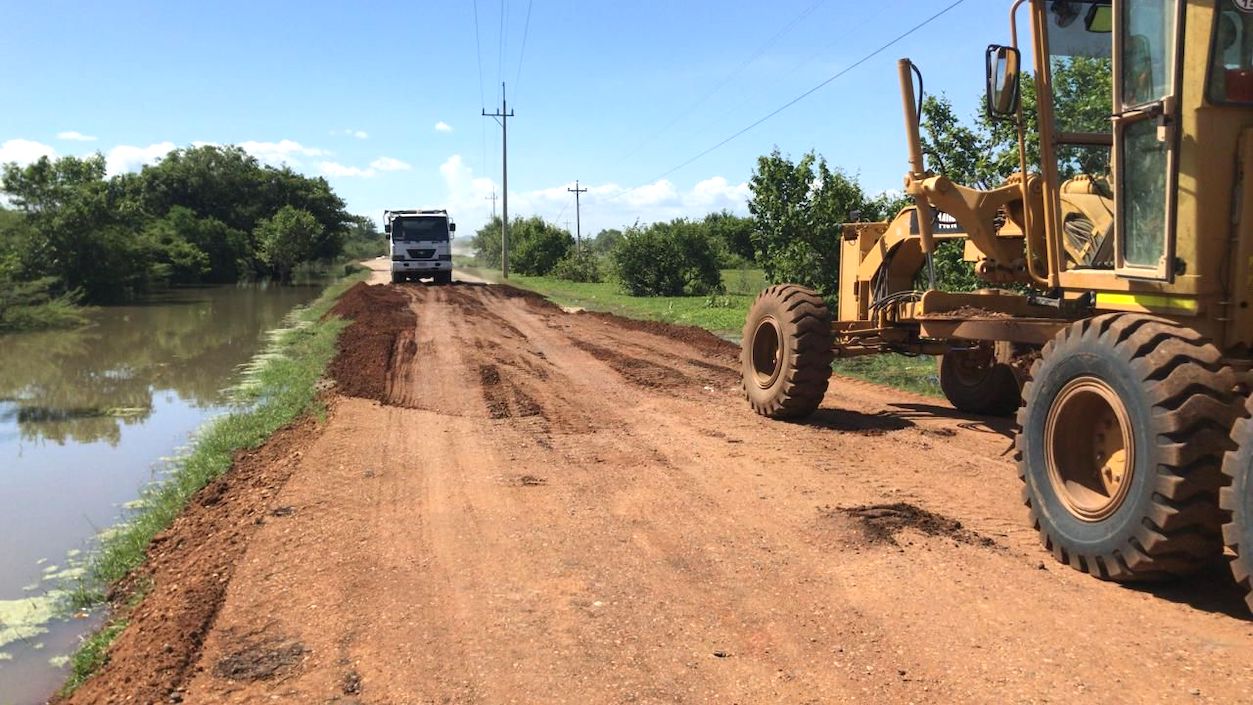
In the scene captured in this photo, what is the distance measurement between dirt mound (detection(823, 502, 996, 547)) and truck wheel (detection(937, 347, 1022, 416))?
128 inches

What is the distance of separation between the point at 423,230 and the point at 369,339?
812 inches

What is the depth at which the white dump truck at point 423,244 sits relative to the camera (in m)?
35.9

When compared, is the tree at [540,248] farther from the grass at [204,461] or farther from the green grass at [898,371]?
the green grass at [898,371]

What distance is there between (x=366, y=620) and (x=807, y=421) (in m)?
5.57

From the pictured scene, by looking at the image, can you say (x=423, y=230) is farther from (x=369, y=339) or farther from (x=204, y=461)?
(x=204, y=461)

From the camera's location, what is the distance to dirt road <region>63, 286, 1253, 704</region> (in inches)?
140

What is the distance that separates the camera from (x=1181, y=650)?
363 cm

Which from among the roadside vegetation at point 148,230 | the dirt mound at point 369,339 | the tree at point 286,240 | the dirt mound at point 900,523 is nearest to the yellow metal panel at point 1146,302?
the dirt mound at point 900,523

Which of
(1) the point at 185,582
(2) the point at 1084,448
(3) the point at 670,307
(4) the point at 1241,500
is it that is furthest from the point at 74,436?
(3) the point at 670,307

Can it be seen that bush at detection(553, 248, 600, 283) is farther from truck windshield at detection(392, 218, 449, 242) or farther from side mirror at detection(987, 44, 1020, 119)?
side mirror at detection(987, 44, 1020, 119)

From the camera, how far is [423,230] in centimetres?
3625

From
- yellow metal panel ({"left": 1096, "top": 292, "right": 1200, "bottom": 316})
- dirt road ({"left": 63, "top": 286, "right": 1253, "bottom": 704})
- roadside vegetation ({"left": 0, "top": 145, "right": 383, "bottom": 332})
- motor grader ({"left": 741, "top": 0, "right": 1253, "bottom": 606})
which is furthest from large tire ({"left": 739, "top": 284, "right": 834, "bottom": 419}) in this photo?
roadside vegetation ({"left": 0, "top": 145, "right": 383, "bottom": 332})

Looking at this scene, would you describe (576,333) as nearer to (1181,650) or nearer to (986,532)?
(986,532)

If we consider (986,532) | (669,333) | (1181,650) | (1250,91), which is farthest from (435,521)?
(669,333)
